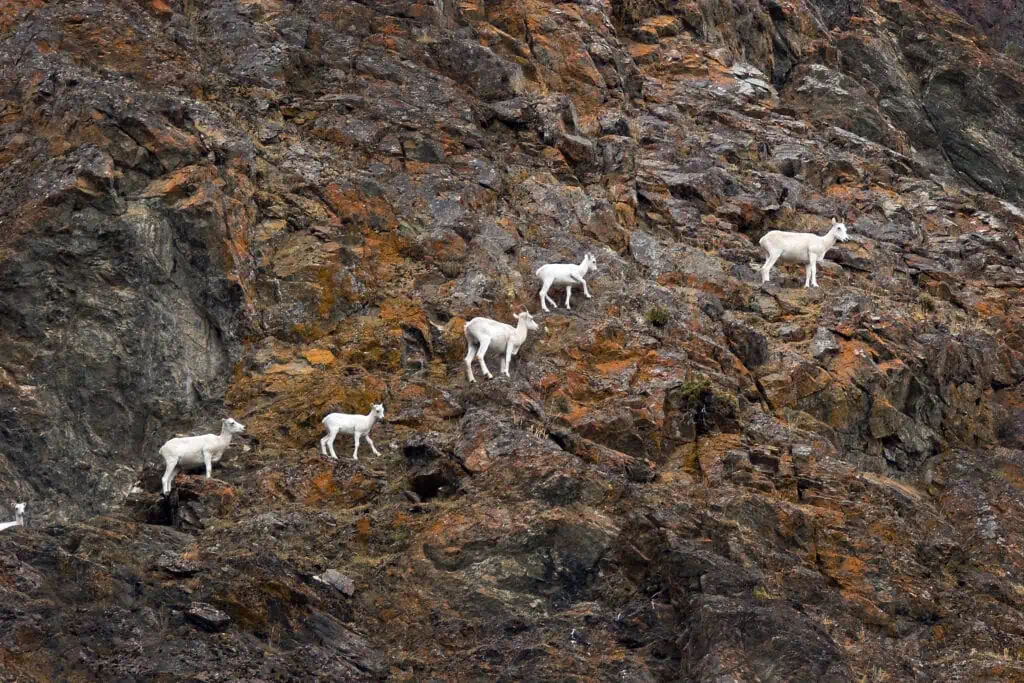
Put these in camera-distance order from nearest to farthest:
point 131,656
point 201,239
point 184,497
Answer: point 131,656 < point 184,497 < point 201,239

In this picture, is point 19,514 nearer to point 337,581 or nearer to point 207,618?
point 207,618

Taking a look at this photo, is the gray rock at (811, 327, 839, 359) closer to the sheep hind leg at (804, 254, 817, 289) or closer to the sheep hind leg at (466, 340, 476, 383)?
the sheep hind leg at (804, 254, 817, 289)

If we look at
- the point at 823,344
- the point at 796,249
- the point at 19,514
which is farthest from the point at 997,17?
the point at 19,514

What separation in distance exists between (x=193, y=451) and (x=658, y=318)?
9654 mm

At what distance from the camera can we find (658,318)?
25.0 metres

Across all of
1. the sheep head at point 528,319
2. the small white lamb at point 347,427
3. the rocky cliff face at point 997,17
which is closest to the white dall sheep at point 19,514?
the small white lamb at point 347,427

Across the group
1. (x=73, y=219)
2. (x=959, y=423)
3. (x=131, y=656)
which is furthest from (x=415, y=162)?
(x=131, y=656)

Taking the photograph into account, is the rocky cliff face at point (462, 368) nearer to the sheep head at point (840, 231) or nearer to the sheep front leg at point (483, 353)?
the sheep front leg at point (483, 353)

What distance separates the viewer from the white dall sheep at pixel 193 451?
19.4m

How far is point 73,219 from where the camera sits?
22.9 m

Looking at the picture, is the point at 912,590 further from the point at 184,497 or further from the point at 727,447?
the point at 184,497

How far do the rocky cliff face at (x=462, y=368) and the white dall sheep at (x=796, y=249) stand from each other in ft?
2.21

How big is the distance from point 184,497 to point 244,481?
3.47 feet

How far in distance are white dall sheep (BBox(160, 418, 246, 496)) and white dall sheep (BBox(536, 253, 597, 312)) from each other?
7595mm
